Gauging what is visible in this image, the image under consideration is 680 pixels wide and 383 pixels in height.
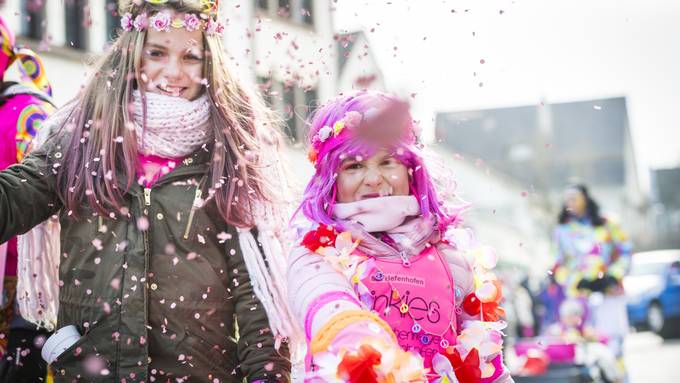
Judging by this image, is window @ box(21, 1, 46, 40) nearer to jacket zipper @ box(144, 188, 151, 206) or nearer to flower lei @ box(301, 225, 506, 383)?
jacket zipper @ box(144, 188, 151, 206)

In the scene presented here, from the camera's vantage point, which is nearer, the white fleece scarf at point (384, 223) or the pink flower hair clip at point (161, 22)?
the white fleece scarf at point (384, 223)

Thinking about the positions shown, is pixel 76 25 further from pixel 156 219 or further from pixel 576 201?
pixel 156 219

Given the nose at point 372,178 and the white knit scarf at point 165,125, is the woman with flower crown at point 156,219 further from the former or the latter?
the nose at point 372,178

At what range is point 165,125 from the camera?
9.73 feet

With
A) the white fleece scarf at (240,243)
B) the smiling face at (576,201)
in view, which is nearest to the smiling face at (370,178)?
the white fleece scarf at (240,243)

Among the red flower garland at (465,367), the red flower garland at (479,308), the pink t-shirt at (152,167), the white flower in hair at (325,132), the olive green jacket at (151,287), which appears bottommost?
the red flower garland at (465,367)

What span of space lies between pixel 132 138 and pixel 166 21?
0.43 meters

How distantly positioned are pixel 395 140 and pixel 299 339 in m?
0.76

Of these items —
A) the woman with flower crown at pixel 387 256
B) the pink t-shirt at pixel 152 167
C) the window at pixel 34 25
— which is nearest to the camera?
the woman with flower crown at pixel 387 256

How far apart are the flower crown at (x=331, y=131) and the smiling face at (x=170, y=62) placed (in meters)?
0.50

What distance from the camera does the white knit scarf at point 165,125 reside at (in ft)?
9.73

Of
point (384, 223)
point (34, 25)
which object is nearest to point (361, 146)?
point (384, 223)

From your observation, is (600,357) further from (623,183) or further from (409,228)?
(623,183)

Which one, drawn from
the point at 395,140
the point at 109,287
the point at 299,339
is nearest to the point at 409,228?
the point at 395,140
